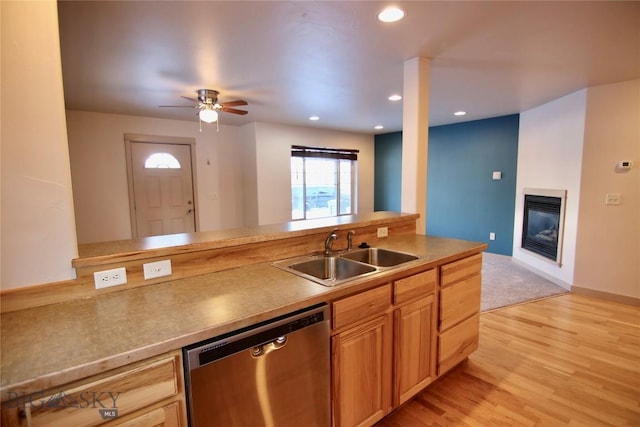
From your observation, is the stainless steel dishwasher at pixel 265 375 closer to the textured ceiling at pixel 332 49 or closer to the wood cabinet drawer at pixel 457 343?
the wood cabinet drawer at pixel 457 343

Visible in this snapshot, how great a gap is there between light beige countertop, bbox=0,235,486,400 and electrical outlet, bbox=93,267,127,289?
5 cm

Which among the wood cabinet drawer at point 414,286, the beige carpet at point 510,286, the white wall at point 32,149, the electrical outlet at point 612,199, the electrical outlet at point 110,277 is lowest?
the beige carpet at point 510,286

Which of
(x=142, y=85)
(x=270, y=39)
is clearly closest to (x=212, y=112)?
(x=142, y=85)

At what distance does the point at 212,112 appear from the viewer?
137 inches

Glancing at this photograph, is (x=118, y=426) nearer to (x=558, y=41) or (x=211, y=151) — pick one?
(x=558, y=41)

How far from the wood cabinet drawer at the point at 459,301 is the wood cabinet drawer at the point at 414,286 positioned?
0.49 feet

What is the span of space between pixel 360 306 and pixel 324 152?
202 inches

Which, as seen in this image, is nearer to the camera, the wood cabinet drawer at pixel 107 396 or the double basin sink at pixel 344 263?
the wood cabinet drawer at pixel 107 396

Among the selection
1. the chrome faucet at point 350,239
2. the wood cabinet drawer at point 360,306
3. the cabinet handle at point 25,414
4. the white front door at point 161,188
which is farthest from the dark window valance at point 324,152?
the cabinet handle at point 25,414

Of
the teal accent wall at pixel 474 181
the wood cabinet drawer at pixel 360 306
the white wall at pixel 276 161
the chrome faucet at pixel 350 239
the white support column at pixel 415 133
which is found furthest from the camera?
the white wall at pixel 276 161

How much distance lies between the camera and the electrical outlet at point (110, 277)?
1.36 m

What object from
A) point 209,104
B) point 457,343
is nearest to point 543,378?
point 457,343

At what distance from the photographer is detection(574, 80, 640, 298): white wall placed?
3.35 meters

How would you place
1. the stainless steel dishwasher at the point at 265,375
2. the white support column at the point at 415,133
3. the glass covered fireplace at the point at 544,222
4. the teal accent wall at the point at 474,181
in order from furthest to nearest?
the teal accent wall at the point at 474,181 → the glass covered fireplace at the point at 544,222 → the white support column at the point at 415,133 → the stainless steel dishwasher at the point at 265,375
